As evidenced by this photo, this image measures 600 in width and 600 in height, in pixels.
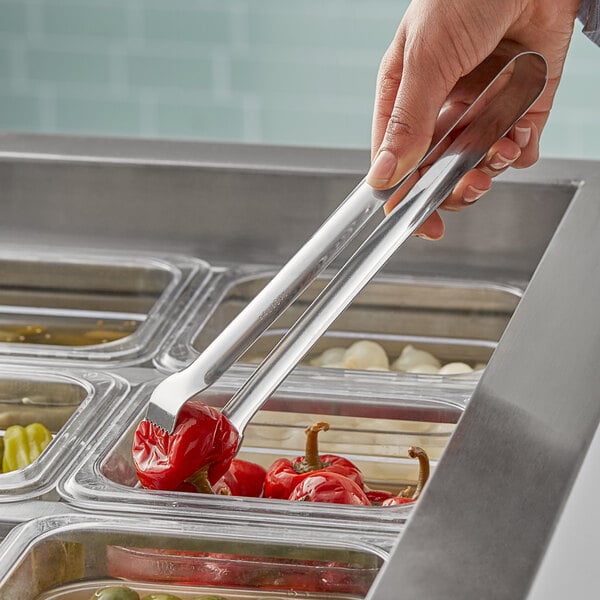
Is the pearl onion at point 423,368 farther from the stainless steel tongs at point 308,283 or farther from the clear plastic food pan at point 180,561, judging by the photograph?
the clear plastic food pan at point 180,561

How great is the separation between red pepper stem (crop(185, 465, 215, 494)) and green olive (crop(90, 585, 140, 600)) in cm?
12

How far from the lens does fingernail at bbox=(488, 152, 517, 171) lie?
3.80 ft

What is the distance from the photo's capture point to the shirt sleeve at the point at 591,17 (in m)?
1.17

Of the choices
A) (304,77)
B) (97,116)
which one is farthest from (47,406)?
(97,116)

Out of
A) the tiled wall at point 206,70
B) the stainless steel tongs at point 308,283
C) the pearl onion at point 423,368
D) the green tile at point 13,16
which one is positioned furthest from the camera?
the green tile at point 13,16

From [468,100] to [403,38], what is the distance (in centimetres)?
9

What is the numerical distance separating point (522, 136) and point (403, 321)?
29cm

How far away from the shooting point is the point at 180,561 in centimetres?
78

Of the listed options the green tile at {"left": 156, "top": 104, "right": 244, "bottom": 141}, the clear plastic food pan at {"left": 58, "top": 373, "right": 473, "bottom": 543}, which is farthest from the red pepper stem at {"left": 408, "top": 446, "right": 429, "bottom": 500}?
the green tile at {"left": 156, "top": 104, "right": 244, "bottom": 141}

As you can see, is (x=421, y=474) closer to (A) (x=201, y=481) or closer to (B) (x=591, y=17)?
(A) (x=201, y=481)

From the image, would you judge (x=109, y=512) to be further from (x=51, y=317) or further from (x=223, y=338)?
(x=51, y=317)

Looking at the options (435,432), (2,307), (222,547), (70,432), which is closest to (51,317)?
(2,307)

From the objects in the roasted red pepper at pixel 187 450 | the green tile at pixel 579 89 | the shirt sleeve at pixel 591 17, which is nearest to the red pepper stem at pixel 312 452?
the roasted red pepper at pixel 187 450

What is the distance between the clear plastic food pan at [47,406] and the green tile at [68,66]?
212cm
